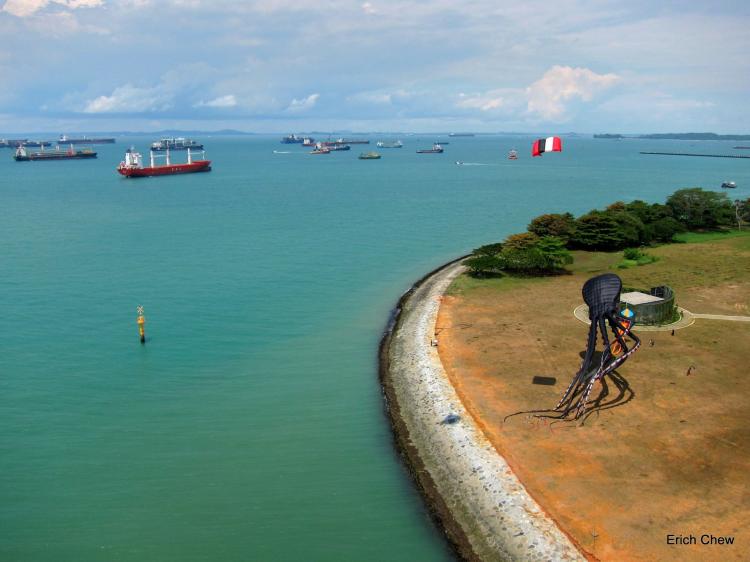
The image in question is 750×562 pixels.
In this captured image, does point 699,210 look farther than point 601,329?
Yes

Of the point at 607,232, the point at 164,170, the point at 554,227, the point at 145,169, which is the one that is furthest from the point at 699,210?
the point at 164,170

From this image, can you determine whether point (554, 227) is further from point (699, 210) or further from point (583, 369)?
point (583, 369)

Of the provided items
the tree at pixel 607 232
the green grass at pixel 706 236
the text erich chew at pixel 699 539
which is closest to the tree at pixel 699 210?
the green grass at pixel 706 236

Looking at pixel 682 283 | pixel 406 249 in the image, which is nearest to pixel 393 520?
pixel 682 283

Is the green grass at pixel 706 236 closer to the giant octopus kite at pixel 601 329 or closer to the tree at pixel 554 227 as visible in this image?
the tree at pixel 554 227

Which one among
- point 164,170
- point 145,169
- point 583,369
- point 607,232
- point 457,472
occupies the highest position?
point 145,169

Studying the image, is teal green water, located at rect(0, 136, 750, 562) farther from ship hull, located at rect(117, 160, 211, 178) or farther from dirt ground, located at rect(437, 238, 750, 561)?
ship hull, located at rect(117, 160, 211, 178)
